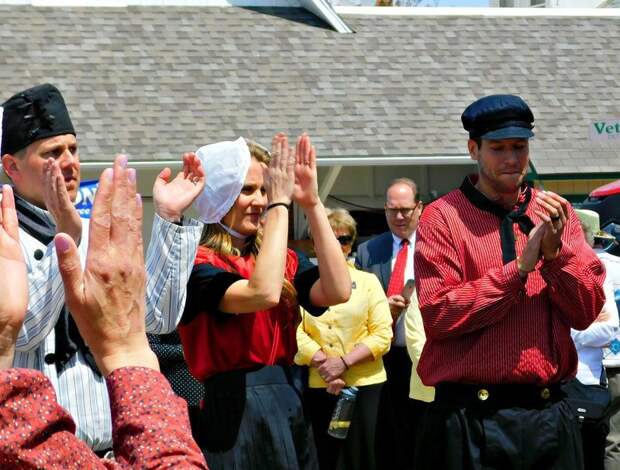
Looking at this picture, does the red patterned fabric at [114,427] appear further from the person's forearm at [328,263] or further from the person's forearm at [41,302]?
the person's forearm at [328,263]

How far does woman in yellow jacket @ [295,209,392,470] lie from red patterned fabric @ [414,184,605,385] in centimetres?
308

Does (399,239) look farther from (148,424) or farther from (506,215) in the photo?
(148,424)

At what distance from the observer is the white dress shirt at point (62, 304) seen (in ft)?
11.3

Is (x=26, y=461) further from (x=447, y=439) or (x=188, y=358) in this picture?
(x=447, y=439)

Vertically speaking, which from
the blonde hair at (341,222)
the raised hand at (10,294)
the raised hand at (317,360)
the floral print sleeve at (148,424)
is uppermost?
the raised hand at (10,294)

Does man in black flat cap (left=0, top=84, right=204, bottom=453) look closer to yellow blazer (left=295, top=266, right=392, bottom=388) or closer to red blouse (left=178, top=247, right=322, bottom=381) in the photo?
red blouse (left=178, top=247, right=322, bottom=381)

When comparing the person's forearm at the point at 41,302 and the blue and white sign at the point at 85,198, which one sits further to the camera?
the blue and white sign at the point at 85,198

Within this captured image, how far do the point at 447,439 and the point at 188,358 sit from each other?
1.01 meters

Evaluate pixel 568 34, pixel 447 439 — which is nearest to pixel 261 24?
pixel 568 34

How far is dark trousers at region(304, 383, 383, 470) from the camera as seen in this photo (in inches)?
316

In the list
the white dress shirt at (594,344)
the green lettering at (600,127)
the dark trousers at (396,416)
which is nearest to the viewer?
the white dress shirt at (594,344)

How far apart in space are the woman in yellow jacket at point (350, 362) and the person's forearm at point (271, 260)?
141 inches

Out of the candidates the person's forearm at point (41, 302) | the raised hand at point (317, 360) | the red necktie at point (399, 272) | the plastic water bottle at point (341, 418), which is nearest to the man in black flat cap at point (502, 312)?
the person's forearm at point (41, 302)

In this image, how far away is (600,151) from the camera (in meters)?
15.9
